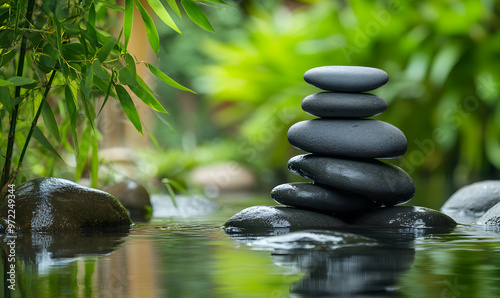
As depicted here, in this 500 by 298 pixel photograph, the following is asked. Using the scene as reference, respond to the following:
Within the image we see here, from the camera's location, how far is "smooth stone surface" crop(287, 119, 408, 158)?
344cm

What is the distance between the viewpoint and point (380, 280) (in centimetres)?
184

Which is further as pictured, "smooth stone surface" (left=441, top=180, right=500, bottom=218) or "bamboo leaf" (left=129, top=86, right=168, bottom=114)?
"smooth stone surface" (left=441, top=180, right=500, bottom=218)

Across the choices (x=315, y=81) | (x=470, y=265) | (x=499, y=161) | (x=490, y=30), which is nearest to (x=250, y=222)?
(x=315, y=81)

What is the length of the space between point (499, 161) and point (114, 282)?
799 centimetres

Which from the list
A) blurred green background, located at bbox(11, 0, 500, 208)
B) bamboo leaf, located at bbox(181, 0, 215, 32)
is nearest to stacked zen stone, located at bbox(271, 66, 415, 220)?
bamboo leaf, located at bbox(181, 0, 215, 32)

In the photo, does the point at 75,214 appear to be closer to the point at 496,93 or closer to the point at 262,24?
the point at 496,93

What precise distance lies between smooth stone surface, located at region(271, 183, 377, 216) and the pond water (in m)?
0.38

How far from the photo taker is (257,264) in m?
2.19

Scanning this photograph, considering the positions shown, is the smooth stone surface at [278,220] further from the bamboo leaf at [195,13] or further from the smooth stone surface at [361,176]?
the bamboo leaf at [195,13]

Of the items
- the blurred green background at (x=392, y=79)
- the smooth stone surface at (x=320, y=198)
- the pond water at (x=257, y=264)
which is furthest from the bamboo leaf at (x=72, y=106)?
the blurred green background at (x=392, y=79)

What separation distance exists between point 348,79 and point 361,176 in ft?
1.72

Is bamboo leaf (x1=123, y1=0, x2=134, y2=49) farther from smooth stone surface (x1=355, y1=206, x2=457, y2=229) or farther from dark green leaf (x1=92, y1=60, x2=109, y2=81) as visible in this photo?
smooth stone surface (x1=355, y1=206, x2=457, y2=229)

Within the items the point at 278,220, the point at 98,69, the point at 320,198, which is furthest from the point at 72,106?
the point at 320,198

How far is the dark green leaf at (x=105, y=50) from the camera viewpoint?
280 cm
